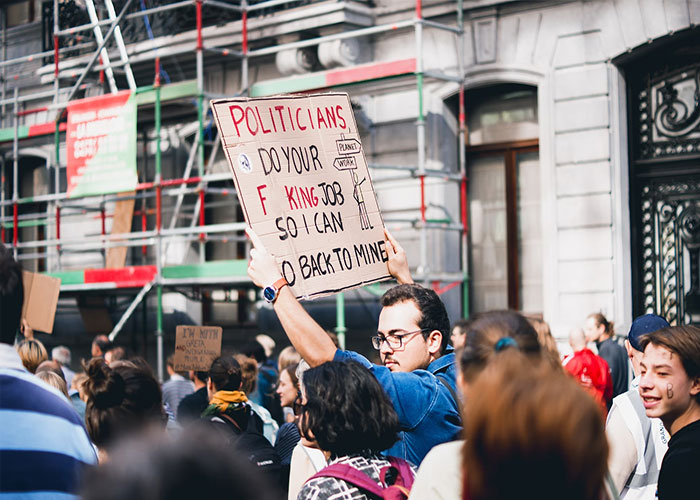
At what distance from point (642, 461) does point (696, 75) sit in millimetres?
8000

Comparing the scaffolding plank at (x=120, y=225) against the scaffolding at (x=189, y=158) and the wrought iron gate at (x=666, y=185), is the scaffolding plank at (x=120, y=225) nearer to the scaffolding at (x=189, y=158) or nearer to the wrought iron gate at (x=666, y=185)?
the scaffolding at (x=189, y=158)

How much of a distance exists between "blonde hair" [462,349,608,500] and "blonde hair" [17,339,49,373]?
5579 mm

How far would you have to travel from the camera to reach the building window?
12453mm

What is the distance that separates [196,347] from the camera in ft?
27.5

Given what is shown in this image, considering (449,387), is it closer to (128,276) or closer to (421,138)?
(421,138)

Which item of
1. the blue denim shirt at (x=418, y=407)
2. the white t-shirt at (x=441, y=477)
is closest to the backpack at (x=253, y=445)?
the blue denim shirt at (x=418, y=407)

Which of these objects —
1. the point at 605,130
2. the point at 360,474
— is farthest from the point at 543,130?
the point at 360,474

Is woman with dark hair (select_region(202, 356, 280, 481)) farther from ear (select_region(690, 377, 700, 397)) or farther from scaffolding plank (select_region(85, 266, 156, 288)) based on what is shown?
scaffolding plank (select_region(85, 266, 156, 288))

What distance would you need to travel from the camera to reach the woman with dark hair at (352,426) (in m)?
3.15

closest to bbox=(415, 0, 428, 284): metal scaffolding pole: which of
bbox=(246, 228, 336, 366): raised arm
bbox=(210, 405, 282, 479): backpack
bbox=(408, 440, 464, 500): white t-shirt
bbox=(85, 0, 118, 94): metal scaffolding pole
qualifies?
bbox=(85, 0, 118, 94): metal scaffolding pole

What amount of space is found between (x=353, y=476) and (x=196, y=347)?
5.41 meters

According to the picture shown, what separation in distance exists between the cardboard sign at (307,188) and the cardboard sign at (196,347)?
3724 mm

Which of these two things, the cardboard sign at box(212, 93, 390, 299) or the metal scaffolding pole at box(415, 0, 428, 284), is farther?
the metal scaffolding pole at box(415, 0, 428, 284)

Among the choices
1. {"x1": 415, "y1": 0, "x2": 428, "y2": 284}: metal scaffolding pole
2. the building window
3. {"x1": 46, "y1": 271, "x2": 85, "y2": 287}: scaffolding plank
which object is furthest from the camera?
{"x1": 46, "y1": 271, "x2": 85, "y2": 287}: scaffolding plank
